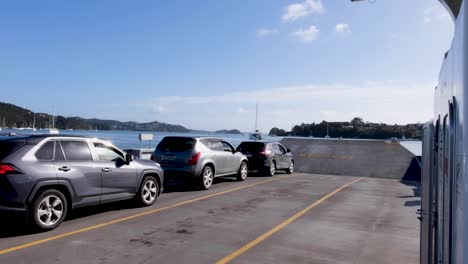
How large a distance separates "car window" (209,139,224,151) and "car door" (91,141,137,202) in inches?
174

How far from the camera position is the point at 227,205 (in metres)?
9.64

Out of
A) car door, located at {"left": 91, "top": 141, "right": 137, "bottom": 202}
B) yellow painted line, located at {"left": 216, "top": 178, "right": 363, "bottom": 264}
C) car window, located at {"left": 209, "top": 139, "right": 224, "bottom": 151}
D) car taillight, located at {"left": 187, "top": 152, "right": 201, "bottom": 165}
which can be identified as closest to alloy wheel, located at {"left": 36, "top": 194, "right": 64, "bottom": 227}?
car door, located at {"left": 91, "top": 141, "right": 137, "bottom": 202}

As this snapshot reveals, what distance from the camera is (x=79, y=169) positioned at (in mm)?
7461

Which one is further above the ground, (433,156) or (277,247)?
(433,156)

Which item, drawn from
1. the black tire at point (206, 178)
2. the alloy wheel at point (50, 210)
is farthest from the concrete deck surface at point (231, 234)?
the black tire at point (206, 178)

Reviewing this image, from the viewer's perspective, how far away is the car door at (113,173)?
8062 mm

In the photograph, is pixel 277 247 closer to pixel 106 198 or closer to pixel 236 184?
pixel 106 198

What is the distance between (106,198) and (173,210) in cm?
153

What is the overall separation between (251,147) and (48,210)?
37.1ft

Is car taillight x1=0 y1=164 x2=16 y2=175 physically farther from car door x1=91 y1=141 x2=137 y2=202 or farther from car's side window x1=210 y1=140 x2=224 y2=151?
car's side window x1=210 y1=140 x2=224 y2=151

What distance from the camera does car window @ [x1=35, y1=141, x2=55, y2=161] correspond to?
6848mm

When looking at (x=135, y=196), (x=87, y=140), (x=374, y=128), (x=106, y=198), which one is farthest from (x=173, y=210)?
(x=374, y=128)

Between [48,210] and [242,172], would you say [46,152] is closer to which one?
[48,210]

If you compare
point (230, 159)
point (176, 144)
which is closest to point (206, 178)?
point (176, 144)
